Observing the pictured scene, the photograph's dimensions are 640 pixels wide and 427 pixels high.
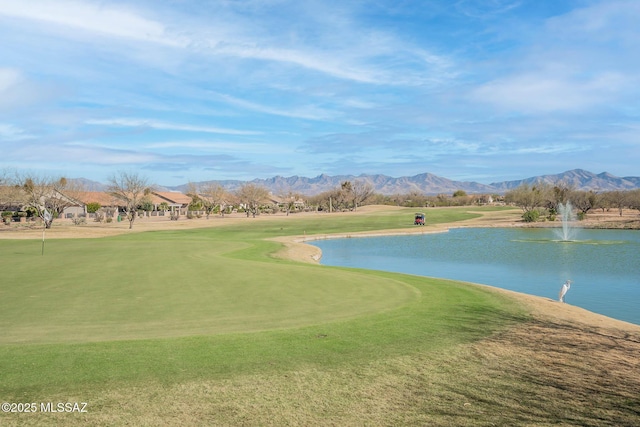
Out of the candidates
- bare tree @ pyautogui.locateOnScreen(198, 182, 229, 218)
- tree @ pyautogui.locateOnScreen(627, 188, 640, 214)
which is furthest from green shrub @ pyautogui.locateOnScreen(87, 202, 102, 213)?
tree @ pyautogui.locateOnScreen(627, 188, 640, 214)

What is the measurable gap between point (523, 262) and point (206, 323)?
2999 cm

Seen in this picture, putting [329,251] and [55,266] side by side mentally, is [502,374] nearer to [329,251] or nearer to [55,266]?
[55,266]

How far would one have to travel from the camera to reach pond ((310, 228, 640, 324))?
23.6m

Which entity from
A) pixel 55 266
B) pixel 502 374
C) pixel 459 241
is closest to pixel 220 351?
pixel 502 374

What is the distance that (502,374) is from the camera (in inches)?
344

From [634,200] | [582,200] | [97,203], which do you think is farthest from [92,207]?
[634,200]

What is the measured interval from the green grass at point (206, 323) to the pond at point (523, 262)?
25.8 feet

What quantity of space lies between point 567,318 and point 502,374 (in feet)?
20.7

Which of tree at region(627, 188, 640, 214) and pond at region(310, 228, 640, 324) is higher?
tree at region(627, 188, 640, 214)

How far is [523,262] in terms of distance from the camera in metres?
36.1

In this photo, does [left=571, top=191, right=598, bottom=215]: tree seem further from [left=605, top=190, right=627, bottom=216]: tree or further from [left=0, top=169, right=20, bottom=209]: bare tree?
[left=0, top=169, right=20, bottom=209]: bare tree

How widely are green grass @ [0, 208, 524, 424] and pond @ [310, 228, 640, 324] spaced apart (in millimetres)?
7861

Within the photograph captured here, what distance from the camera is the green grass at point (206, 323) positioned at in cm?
855

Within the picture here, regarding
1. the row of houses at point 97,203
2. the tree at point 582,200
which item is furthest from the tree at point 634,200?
the row of houses at point 97,203
